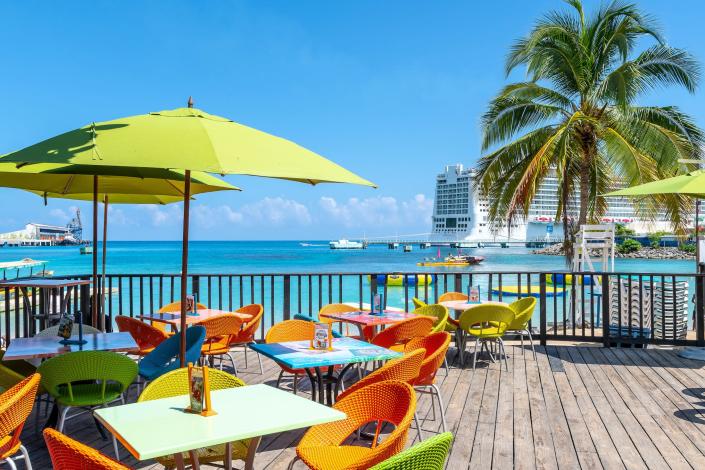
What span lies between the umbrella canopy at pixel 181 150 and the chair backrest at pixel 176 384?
1.02m

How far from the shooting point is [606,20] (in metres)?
13.5

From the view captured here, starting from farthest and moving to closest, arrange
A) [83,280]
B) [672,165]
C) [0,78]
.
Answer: [0,78] < [672,165] < [83,280]

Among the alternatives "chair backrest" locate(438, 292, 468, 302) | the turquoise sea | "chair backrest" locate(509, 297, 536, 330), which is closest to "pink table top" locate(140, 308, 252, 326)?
"chair backrest" locate(438, 292, 468, 302)

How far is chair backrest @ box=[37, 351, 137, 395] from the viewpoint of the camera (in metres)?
3.59

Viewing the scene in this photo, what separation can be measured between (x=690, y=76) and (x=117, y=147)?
508 inches

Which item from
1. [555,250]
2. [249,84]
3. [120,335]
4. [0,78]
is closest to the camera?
[120,335]

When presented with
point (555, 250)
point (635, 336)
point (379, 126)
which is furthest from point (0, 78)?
point (555, 250)

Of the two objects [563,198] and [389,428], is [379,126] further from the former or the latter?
[389,428]

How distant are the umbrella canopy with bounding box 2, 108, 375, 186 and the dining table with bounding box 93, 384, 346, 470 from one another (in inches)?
40.5

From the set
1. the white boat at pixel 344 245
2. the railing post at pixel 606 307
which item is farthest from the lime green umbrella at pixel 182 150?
the white boat at pixel 344 245

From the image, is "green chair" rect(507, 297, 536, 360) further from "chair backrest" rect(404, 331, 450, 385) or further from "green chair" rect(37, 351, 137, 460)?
"green chair" rect(37, 351, 137, 460)

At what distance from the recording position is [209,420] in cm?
243

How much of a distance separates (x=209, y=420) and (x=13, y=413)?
1066mm

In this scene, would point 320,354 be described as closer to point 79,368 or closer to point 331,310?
point 79,368
